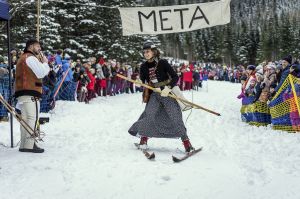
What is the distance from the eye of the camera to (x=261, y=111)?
10156 mm

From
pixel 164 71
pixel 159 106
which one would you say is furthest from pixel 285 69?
pixel 159 106

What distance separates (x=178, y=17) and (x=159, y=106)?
14.1 ft

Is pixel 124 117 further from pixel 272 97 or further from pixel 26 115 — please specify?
pixel 26 115

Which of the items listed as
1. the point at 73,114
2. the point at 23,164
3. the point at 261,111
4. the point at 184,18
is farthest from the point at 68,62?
the point at 23,164

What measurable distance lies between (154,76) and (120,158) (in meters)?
→ 1.54

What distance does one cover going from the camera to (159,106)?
23.0 ft

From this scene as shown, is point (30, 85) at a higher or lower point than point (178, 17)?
lower

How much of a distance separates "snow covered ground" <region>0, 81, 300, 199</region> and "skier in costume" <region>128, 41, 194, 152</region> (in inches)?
13.5

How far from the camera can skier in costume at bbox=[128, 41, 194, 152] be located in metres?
6.87

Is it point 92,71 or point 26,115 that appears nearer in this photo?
point 26,115

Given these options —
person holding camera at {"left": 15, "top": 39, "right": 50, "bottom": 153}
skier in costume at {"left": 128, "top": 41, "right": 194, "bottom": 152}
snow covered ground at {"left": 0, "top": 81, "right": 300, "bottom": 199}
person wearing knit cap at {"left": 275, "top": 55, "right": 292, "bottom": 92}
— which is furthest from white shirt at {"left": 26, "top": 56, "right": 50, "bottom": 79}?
person wearing knit cap at {"left": 275, "top": 55, "right": 292, "bottom": 92}

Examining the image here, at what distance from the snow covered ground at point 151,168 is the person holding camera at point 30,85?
274mm

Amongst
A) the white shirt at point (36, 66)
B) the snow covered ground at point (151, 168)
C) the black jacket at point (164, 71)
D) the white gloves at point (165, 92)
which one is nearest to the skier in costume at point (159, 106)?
the black jacket at point (164, 71)

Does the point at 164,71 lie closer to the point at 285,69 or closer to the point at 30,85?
the point at 30,85
